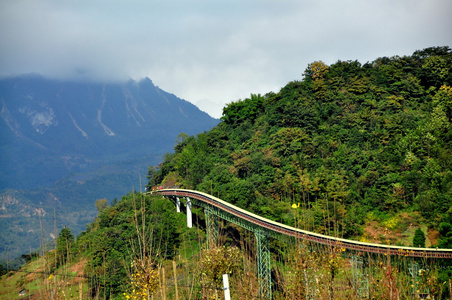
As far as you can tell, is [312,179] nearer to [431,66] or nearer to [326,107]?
[326,107]

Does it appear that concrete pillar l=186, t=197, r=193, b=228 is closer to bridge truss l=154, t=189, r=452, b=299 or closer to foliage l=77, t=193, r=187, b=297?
foliage l=77, t=193, r=187, b=297

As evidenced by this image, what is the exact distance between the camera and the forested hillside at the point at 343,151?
60.2 meters

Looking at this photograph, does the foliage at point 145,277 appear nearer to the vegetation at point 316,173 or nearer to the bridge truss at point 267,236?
the bridge truss at point 267,236

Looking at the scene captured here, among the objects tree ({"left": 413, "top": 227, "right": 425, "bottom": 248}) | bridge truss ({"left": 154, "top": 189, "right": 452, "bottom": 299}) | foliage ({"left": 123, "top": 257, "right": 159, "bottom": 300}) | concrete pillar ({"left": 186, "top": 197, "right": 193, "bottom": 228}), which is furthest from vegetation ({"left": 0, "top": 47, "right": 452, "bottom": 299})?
foliage ({"left": 123, "top": 257, "right": 159, "bottom": 300})

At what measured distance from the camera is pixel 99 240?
6400 centimetres

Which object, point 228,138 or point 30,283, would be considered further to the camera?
point 228,138

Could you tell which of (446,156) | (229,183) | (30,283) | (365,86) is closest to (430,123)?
(446,156)

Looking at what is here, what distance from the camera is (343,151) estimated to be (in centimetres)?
7300

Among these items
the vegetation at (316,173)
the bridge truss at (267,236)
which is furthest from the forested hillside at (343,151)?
the bridge truss at (267,236)

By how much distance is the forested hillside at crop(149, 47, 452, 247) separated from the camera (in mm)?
60156

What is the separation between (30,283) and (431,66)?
240ft

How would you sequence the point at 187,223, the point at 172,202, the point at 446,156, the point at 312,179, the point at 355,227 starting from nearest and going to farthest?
the point at 355,227, the point at 446,156, the point at 312,179, the point at 187,223, the point at 172,202

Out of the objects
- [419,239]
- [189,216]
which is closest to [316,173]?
[419,239]

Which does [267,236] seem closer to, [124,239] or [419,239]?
[419,239]
